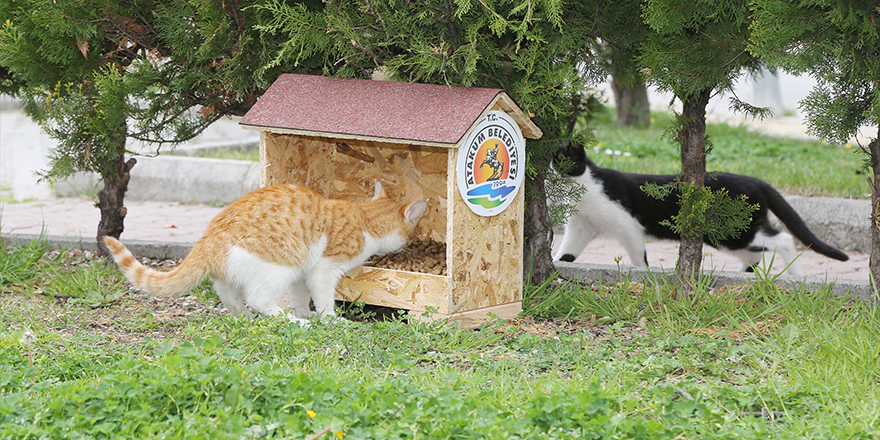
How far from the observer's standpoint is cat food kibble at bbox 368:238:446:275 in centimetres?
503

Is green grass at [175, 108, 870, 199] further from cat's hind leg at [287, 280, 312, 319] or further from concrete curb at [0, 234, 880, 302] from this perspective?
cat's hind leg at [287, 280, 312, 319]

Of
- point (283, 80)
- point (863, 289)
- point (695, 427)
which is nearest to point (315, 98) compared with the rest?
point (283, 80)

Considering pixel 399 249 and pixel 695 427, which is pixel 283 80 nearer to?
pixel 399 249

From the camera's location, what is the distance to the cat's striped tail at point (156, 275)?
4.40m

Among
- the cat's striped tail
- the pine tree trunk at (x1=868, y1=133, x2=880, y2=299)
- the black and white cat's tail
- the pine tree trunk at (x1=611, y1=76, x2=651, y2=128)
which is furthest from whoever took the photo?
the pine tree trunk at (x1=611, y1=76, x2=651, y2=128)

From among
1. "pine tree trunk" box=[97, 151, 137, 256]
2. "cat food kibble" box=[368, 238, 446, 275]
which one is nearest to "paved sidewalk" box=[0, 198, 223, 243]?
"pine tree trunk" box=[97, 151, 137, 256]

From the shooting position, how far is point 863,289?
5180mm

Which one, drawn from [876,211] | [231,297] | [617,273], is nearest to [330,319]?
[231,297]

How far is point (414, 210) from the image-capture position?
4.84 meters

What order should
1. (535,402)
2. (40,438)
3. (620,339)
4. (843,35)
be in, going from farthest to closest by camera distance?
(620,339), (843,35), (535,402), (40,438)

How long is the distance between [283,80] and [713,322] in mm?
2757

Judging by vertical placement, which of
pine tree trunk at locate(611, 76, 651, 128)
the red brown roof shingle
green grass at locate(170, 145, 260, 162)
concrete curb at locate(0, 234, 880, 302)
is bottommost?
concrete curb at locate(0, 234, 880, 302)

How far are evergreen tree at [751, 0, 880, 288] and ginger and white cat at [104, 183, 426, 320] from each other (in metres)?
2.02

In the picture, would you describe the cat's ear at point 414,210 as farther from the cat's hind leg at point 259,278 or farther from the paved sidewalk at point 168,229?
the paved sidewalk at point 168,229
